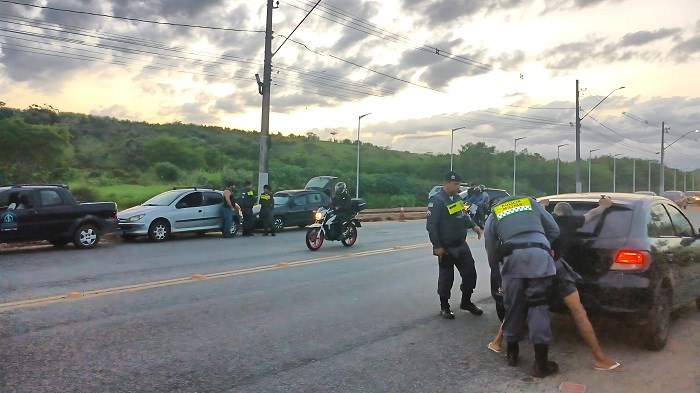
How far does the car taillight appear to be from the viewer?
5.63 metres

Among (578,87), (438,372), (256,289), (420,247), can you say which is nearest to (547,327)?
(438,372)

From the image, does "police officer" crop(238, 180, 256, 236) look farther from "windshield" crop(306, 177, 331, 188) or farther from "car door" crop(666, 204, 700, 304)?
"car door" crop(666, 204, 700, 304)

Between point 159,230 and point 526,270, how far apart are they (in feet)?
42.1

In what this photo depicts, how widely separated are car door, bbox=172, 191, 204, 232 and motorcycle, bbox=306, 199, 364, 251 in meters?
4.18

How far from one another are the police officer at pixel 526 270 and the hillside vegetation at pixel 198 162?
29793 millimetres

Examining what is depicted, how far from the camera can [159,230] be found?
53.1ft

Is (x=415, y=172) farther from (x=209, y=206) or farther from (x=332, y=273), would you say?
(x=332, y=273)

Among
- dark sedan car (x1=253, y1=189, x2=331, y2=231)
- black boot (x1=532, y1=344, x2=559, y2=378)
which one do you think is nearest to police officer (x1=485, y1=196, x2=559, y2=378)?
black boot (x1=532, y1=344, x2=559, y2=378)

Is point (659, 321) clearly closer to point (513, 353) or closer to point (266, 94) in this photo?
point (513, 353)

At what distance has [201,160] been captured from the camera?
6431cm

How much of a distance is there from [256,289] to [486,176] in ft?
280

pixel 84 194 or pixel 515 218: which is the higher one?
pixel 84 194

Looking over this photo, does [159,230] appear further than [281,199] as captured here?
No

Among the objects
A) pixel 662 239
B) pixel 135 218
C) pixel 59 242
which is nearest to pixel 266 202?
pixel 135 218
